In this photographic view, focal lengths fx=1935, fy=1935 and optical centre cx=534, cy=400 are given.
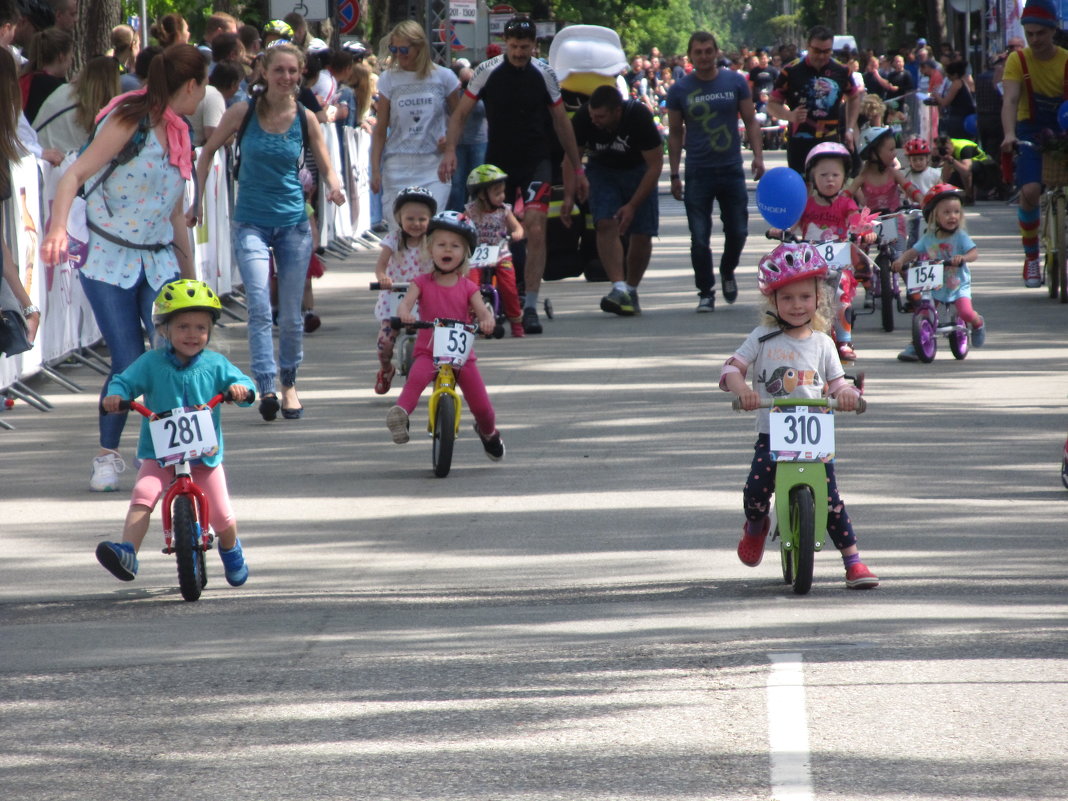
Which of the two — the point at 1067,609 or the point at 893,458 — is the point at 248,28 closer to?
the point at 893,458

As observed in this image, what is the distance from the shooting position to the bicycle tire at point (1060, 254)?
53.0 feet

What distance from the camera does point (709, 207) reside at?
645 inches

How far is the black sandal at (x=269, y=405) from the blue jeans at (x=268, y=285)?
0.05 m

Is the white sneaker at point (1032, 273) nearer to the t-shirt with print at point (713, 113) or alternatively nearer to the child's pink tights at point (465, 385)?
the t-shirt with print at point (713, 113)

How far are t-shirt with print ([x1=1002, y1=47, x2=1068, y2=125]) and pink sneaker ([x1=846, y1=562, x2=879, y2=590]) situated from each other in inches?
395

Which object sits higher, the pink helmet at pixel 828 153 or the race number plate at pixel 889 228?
the pink helmet at pixel 828 153

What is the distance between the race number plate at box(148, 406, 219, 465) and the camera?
716 cm

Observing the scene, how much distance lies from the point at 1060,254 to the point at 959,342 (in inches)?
135

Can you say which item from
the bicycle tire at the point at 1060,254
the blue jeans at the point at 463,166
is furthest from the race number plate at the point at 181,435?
the bicycle tire at the point at 1060,254

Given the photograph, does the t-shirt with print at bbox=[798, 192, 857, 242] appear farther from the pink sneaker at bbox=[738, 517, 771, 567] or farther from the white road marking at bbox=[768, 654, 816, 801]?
the white road marking at bbox=[768, 654, 816, 801]

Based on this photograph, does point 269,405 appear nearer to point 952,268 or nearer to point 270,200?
point 270,200

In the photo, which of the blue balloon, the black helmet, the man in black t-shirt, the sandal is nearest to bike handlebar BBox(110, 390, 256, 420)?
the black helmet

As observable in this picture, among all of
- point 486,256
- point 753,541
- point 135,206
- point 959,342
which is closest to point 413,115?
point 486,256

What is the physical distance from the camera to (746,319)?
53.1 ft
